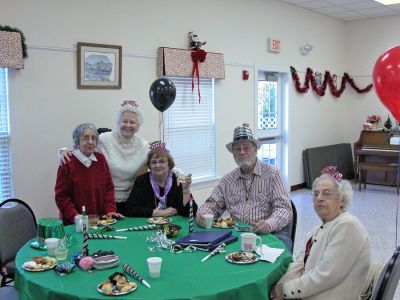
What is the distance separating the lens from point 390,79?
2809mm

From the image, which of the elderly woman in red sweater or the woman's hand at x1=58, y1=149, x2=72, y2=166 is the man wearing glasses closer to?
the elderly woman in red sweater

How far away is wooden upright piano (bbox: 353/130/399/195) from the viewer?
683 cm

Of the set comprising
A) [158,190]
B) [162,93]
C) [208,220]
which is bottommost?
[208,220]

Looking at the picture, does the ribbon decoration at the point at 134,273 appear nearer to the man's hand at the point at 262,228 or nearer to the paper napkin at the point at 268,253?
the paper napkin at the point at 268,253

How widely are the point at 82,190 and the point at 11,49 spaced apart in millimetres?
1444

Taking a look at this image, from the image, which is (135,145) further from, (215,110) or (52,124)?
(215,110)

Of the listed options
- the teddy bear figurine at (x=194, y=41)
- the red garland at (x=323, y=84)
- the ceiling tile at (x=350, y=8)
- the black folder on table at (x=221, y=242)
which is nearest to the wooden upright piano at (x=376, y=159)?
the red garland at (x=323, y=84)

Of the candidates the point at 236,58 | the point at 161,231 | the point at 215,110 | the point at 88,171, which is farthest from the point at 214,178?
the point at 161,231

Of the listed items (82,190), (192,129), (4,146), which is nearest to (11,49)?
(4,146)

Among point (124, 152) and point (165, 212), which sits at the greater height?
point (124, 152)

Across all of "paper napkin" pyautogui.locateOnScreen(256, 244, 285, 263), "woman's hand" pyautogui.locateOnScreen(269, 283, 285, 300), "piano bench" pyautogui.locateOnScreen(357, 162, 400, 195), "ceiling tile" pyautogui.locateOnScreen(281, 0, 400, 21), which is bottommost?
"woman's hand" pyautogui.locateOnScreen(269, 283, 285, 300)

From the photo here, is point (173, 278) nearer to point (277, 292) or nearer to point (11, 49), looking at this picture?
point (277, 292)

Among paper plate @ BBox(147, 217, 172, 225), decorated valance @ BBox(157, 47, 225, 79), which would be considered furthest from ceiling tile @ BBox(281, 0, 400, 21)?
paper plate @ BBox(147, 217, 172, 225)

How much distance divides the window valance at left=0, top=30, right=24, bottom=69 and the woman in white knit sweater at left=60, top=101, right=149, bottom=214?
3.33 feet
